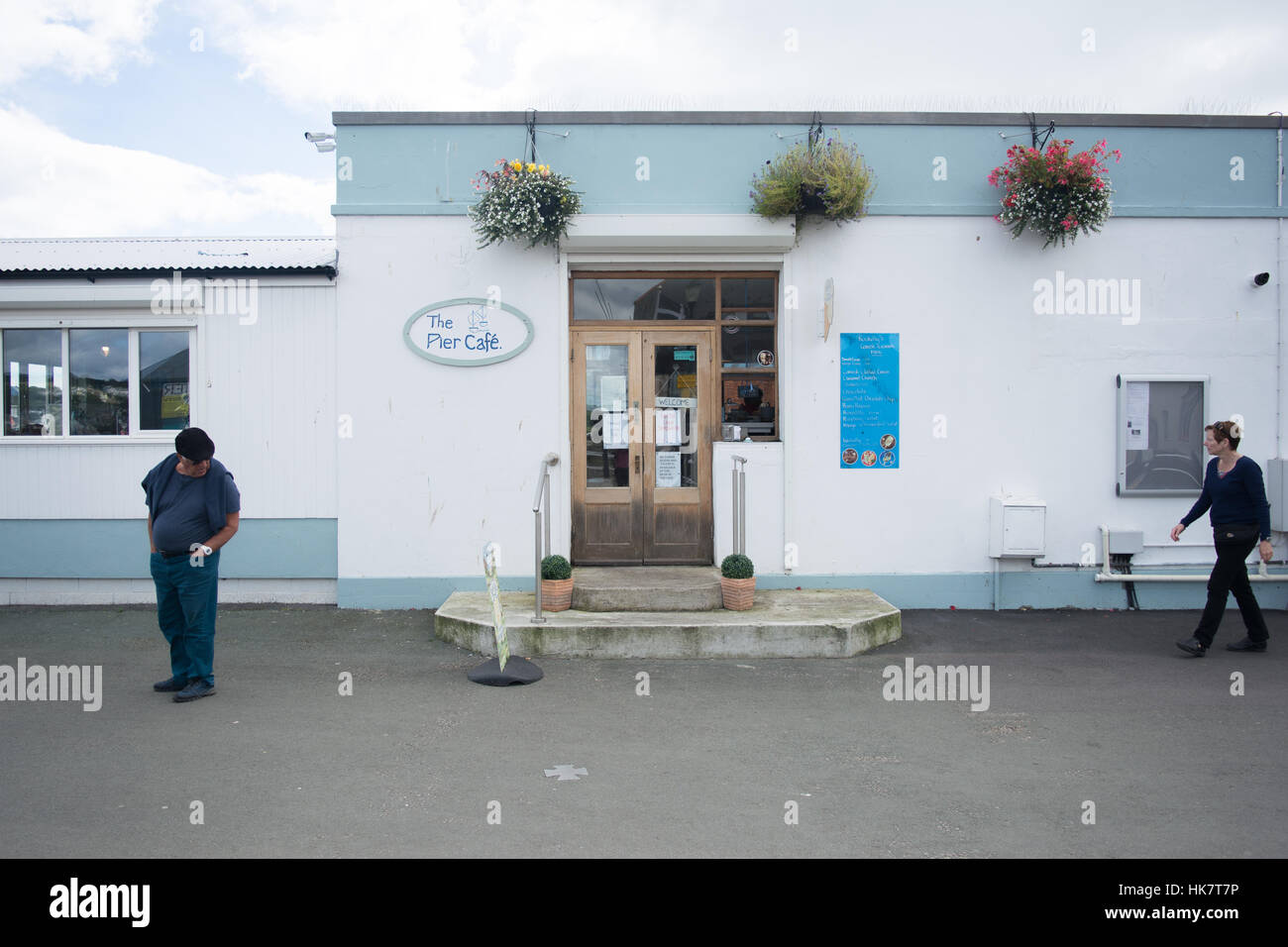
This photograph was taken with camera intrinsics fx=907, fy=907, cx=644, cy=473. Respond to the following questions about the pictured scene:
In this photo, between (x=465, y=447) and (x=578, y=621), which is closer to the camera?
(x=578, y=621)

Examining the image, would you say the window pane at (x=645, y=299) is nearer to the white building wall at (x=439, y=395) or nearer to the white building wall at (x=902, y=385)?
the white building wall at (x=902, y=385)

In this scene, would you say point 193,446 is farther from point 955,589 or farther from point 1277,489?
point 1277,489

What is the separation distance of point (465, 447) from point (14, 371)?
15.5 ft

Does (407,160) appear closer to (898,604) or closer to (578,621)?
(578,621)

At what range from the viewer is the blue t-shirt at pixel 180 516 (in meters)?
6.07

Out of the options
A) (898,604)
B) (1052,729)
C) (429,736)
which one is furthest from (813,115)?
(429,736)

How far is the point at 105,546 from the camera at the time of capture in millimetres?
9141

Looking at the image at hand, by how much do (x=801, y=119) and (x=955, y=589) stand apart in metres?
4.93

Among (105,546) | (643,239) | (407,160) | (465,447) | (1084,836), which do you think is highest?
(407,160)

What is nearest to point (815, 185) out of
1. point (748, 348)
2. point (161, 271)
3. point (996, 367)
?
point (748, 348)

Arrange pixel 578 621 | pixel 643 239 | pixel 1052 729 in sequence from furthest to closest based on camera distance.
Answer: pixel 643 239, pixel 578 621, pixel 1052 729

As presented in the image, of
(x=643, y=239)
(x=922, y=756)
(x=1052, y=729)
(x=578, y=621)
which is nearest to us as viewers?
(x=922, y=756)

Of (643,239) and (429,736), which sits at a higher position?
(643,239)

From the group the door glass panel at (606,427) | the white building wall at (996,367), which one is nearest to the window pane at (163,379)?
the door glass panel at (606,427)
